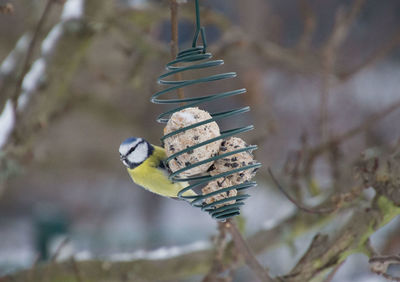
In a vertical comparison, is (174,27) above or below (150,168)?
above

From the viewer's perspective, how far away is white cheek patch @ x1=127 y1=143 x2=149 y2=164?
1349mm

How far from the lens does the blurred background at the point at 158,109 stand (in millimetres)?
1814

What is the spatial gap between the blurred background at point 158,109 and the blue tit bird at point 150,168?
325 mm

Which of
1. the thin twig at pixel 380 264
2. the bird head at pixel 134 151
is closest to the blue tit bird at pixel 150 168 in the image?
the bird head at pixel 134 151

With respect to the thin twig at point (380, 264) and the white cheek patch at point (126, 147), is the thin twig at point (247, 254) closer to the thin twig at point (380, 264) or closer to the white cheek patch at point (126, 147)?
the thin twig at point (380, 264)

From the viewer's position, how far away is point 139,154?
1366 mm

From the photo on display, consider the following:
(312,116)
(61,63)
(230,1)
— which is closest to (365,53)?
(312,116)

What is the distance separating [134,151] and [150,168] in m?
0.09

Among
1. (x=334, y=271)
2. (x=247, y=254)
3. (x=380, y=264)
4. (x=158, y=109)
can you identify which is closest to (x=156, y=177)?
(x=247, y=254)

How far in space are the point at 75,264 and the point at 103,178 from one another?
10.7ft

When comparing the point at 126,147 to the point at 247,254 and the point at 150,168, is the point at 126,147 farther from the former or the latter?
the point at 247,254

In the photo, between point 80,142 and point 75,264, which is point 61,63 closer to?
point 75,264

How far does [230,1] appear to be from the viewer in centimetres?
419

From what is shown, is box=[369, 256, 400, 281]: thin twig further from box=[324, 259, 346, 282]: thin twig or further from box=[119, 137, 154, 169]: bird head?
box=[119, 137, 154, 169]: bird head
